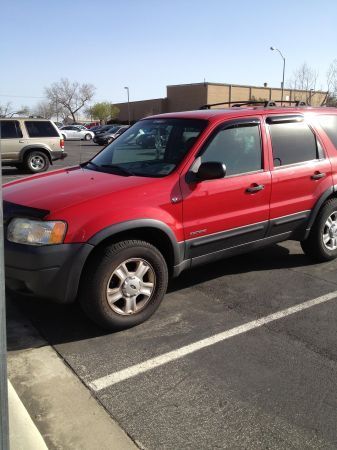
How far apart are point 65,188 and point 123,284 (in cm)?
94

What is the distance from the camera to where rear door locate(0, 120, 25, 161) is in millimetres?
14109

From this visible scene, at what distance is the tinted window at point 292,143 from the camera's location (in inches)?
188

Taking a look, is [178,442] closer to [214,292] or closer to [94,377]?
[94,377]

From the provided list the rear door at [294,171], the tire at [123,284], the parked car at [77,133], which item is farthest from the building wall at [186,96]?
the tire at [123,284]

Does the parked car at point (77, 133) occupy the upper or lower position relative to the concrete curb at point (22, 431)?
upper

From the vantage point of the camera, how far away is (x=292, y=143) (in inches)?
193

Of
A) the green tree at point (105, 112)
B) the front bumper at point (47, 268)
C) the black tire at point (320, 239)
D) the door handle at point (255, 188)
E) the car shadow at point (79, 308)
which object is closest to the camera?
the front bumper at point (47, 268)

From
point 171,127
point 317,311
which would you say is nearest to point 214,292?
point 317,311

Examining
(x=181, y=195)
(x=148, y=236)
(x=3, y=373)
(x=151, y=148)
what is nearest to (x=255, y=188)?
(x=181, y=195)

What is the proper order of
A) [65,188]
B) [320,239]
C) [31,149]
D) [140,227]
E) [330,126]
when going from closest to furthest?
[140,227] → [65,188] → [320,239] → [330,126] → [31,149]

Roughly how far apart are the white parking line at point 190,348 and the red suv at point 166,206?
0.54 meters

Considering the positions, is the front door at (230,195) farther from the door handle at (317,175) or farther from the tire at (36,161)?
the tire at (36,161)

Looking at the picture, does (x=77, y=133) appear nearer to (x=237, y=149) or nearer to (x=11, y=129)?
(x=11, y=129)

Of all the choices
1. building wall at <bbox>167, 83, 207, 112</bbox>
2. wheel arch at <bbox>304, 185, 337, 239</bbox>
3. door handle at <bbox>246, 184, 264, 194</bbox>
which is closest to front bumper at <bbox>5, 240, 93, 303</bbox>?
door handle at <bbox>246, 184, 264, 194</bbox>
